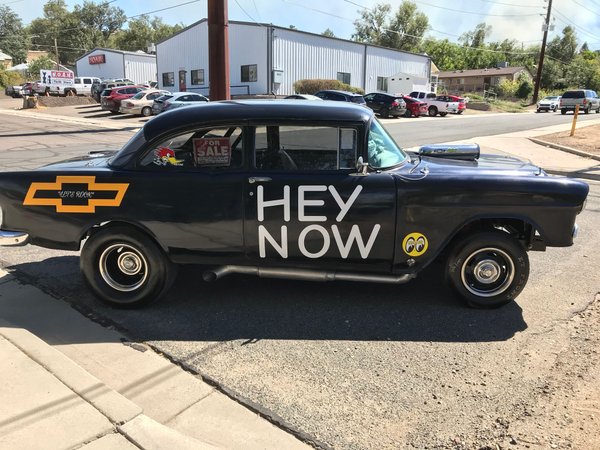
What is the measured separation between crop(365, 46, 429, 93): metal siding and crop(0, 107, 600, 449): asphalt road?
1622 inches

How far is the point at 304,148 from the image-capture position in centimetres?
413

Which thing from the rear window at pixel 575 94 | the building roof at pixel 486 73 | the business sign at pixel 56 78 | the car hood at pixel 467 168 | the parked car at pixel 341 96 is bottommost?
the car hood at pixel 467 168

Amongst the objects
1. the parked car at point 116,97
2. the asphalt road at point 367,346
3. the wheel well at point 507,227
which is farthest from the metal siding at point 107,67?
the wheel well at point 507,227

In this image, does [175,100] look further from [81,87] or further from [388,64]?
[388,64]

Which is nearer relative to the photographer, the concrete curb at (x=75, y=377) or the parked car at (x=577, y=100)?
the concrete curb at (x=75, y=377)

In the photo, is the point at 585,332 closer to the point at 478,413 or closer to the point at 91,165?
the point at 478,413

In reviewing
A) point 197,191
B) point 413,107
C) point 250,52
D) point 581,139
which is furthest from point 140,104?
point 197,191

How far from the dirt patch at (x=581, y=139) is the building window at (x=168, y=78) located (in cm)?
3340

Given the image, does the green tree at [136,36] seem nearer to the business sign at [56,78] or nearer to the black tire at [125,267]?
the business sign at [56,78]

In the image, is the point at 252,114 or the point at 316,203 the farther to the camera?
the point at 252,114

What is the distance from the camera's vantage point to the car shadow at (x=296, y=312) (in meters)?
3.86

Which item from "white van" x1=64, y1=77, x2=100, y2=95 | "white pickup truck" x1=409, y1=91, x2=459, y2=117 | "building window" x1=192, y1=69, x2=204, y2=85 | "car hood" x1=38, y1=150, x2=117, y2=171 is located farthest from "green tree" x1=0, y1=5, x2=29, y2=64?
"car hood" x1=38, y1=150, x2=117, y2=171

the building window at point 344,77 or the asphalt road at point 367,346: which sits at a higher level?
the building window at point 344,77

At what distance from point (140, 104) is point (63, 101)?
48.2ft
